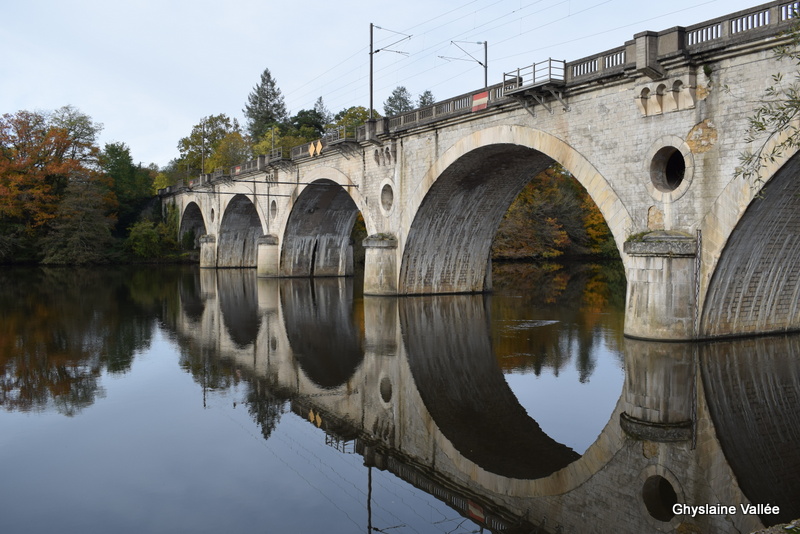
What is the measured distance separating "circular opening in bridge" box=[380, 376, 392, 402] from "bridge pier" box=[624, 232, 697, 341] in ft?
20.2

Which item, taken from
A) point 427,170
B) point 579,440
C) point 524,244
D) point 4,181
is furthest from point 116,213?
point 579,440

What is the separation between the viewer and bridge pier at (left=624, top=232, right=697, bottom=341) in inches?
585

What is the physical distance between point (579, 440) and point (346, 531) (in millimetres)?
3796

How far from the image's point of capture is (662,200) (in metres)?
→ 15.6

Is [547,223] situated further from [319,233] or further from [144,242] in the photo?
[144,242]

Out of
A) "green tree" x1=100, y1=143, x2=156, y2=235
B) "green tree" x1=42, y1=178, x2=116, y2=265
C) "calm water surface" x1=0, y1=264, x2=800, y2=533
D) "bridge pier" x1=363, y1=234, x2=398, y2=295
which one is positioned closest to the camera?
"calm water surface" x1=0, y1=264, x2=800, y2=533

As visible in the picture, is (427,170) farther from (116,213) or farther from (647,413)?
(116,213)

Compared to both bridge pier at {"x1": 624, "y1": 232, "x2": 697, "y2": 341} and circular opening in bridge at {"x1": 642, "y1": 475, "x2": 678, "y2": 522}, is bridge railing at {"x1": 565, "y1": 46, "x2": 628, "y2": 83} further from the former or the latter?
circular opening in bridge at {"x1": 642, "y1": 475, "x2": 678, "y2": 522}

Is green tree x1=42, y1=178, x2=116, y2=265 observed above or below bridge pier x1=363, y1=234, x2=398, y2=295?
above

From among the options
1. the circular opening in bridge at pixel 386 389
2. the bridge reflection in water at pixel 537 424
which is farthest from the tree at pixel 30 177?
the circular opening in bridge at pixel 386 389

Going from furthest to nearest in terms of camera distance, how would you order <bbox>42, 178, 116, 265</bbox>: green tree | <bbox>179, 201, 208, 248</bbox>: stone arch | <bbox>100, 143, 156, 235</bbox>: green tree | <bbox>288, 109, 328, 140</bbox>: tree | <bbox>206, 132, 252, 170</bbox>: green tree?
1. <bbox>288, 109, 328, 140</bbox>: tree
2. <bbox>206, 132, 252, 170</bbox>: green tree
3. <bbox>100, 143, 156, 235</bbox>: green tree
4. <bbox>179, 201, 208, 248</bbox>: stone arch
5. <bbox>42, 178, 116, 265</bbox>: green tree

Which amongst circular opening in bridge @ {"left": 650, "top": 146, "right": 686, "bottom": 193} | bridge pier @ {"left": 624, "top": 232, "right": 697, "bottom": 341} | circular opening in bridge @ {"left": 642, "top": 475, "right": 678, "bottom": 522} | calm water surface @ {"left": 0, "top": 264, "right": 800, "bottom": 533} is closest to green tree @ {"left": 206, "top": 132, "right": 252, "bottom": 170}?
calm water surface @ {"left": 0, "top": 264, "right": 800, "bottom": 533}

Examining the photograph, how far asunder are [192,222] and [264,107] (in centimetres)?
3636

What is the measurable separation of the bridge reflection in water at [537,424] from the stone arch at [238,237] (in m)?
34.0
